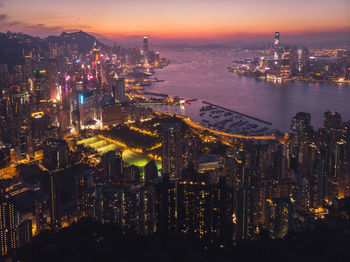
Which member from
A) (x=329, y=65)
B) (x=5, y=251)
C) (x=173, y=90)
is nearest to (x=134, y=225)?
(x=5, y=251)

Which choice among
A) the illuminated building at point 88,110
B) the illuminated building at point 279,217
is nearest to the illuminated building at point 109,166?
the illuminated building at point 279,217

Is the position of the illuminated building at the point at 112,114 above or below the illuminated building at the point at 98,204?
above

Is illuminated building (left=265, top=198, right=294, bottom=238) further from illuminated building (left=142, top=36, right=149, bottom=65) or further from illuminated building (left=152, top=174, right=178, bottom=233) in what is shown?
illuminated building (left=142, top=36, right=149, bottom=65)

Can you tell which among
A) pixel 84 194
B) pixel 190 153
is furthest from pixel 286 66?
pixel 84 194

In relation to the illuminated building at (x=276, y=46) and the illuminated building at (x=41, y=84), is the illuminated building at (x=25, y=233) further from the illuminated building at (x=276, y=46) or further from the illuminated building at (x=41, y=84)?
the illuminated building at (x=276, y=46)

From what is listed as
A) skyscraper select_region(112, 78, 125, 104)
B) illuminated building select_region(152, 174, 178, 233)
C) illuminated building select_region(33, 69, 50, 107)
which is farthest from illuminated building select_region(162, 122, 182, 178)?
illuminated building select_region(33, 69, 50, 107)
